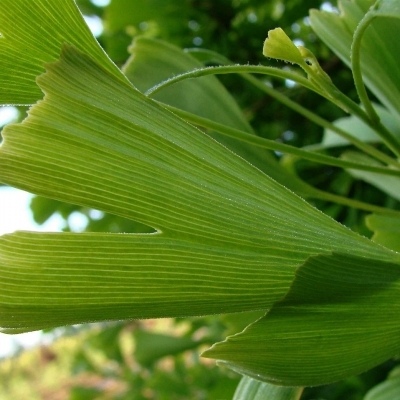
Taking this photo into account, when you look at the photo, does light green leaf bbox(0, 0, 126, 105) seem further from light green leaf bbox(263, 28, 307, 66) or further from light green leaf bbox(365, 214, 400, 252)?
light green leaf bbox(365, 214, 400, 252)

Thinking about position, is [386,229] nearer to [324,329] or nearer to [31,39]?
[324,329]

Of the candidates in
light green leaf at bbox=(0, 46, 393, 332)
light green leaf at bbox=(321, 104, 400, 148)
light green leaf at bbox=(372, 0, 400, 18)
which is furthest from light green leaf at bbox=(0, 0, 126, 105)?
light green leaf at bbox=(321, 104, 400, 148)

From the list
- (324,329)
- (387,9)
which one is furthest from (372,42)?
(324,329)

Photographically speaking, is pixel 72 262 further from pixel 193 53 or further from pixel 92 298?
pixel 193 53

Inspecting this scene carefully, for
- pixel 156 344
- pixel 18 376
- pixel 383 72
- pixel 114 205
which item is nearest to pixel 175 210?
pixel 114 205

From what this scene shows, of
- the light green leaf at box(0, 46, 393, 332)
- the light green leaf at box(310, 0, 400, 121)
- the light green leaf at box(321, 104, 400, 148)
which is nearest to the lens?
the light green leaf at box(0, 46, 393, 332)

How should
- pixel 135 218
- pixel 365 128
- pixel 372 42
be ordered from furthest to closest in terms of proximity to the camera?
pixel 365 128
pixel 372 42
pixel 135 218
